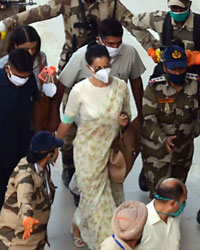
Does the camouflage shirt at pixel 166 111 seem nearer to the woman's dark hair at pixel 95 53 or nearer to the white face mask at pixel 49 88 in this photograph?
the woman's dark hair at pixel 95 53

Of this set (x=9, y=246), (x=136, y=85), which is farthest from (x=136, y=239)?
(x=136, y=85)

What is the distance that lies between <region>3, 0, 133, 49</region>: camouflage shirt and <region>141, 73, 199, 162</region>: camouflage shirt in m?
0.93

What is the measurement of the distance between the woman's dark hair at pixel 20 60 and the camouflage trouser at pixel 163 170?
1.40 m

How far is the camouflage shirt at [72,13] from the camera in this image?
6.61 meters

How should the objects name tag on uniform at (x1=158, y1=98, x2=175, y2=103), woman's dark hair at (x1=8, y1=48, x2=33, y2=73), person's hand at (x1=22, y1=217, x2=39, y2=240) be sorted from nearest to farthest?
person's hand at (x1=22, y1=217, x2=39, y2=240) → woman's dark hair at (x1=8, y1=48, x2=33, y2=73) → name tag on uniform at (x1=158, y1=98, x2=175, y2=103)

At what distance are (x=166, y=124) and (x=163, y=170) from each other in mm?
418

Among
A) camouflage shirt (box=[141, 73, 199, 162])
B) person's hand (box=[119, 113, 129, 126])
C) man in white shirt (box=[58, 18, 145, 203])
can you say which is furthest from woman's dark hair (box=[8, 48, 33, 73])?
camouflage shirt (box=[141, 73, 199, 162])

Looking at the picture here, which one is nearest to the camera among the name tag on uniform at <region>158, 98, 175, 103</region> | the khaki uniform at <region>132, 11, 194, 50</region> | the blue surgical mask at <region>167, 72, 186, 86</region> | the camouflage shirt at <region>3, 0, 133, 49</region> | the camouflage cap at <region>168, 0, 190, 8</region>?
the blue surgical mask at <region>167, 72, 186, 86</region>

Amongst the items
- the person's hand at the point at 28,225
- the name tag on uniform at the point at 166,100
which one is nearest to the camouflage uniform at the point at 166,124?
the name tag on uniform at the point at 166,100

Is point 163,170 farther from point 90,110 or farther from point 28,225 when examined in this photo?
point 28,225

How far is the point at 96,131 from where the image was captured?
18.7 feet

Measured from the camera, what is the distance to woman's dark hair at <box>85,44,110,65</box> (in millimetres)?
5664

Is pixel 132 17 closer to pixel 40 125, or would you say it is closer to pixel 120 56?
pixel 120 56

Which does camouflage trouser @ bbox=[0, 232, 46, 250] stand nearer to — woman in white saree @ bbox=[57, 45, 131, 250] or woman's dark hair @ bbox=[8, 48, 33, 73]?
woman in white saree @ bbox=[57, 45, 131, 250]
